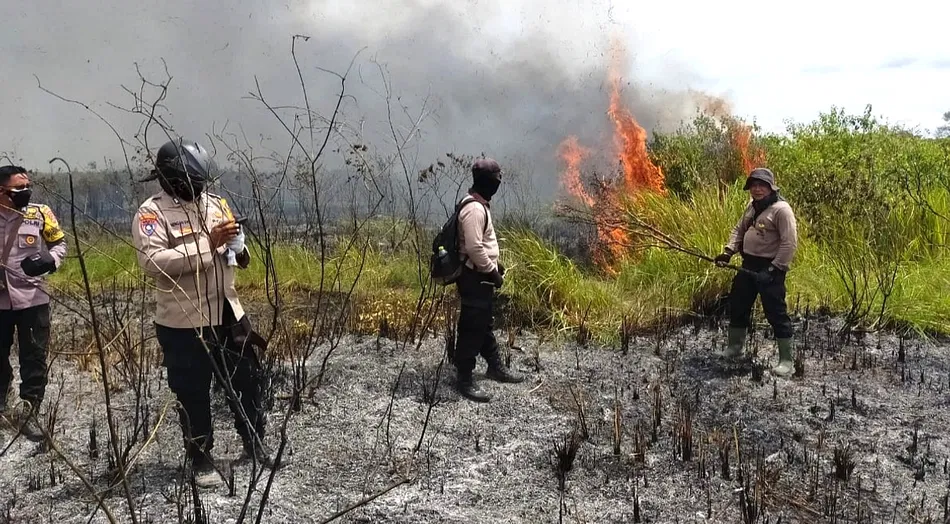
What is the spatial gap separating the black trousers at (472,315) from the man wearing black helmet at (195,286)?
1.56 metres

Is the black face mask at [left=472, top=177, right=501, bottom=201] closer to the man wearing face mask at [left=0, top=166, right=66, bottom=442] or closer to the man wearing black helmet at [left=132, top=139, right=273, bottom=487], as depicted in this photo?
the man wearing black helmet at [left=132, top=139, right=273, bottom=487]

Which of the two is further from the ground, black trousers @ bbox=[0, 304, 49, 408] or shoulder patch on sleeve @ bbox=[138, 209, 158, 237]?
shoulder patch on sleeve @ bbox=[138, 209, 158, 237]

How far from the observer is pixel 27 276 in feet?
12.2

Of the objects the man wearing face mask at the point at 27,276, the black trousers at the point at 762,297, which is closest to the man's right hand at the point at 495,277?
the black trousers at the point at 762,297

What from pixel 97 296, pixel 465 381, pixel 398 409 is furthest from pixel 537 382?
pixel 97 296

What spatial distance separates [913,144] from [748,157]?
348 cm

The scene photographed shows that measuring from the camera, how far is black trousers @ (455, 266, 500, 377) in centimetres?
443

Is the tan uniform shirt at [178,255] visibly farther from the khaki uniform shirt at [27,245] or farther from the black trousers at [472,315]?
the black trousers at [472,315]

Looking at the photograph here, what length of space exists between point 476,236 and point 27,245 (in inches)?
107

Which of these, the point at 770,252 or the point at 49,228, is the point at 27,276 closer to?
the point at 49,228

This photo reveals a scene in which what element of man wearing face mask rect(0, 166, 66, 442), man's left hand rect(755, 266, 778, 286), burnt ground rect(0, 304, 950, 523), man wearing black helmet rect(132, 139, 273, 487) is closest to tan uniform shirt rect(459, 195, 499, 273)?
burnt ground rect(0, 304, 950, 523)

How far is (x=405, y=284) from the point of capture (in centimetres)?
770

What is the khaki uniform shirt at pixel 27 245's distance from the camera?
3.82m

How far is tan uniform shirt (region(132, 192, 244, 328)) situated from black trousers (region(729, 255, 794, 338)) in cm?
356
